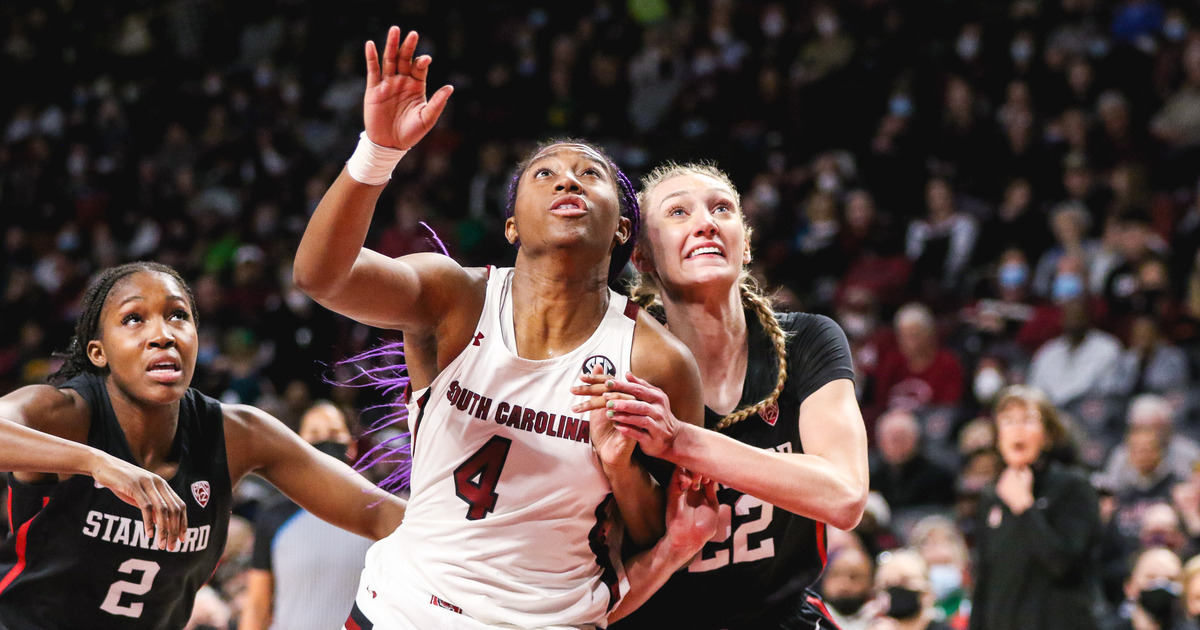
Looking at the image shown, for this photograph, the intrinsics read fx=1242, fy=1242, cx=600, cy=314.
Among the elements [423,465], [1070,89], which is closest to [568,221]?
[423,465]

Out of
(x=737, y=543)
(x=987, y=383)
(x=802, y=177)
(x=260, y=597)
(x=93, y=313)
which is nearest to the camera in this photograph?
(x=737, y=543)

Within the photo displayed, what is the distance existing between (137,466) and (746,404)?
161cm

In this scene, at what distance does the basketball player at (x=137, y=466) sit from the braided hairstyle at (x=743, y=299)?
3.18ft

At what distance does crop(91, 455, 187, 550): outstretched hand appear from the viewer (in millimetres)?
2836

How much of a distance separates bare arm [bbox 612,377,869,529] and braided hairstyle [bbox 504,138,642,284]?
59cm

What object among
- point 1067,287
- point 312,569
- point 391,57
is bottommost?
point 312,569

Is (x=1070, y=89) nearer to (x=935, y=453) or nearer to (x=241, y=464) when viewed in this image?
(x=935, y=453)

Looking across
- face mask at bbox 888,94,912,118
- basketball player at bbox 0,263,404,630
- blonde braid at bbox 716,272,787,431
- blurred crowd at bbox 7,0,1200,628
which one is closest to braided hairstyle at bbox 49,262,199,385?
basketball player at bbox 0,263,404,630

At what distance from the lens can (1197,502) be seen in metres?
6.40

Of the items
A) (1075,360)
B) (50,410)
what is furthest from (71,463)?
(1075,360)

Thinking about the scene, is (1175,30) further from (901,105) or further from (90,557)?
(90,557)

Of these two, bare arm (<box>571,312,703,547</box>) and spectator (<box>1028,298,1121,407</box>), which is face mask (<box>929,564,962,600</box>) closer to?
spectator (<box>1028,298,1121,407</box>)

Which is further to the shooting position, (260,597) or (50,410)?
(260,597)

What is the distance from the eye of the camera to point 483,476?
2.95m
